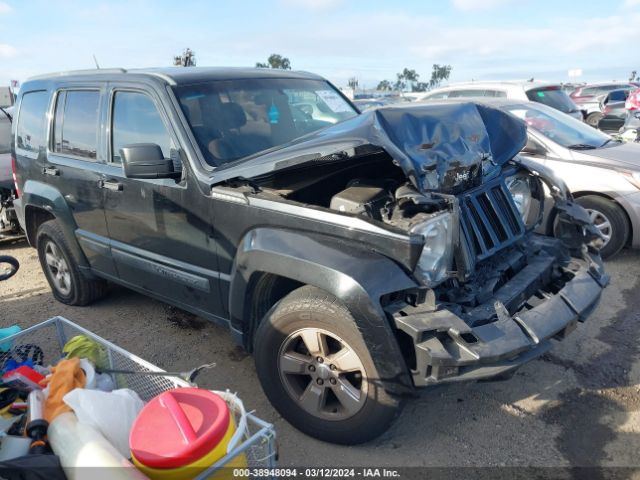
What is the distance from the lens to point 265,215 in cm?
279

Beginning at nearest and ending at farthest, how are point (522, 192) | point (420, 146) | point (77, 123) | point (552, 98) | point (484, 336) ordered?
point (484, 336) < point (420, 146) < point (522, 192) < point (77, 123) < point (552, 98)

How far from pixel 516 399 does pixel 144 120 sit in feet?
10.2

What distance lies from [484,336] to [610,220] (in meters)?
3.79

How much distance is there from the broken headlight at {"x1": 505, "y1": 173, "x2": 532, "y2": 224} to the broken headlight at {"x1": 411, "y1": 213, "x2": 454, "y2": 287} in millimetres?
1482

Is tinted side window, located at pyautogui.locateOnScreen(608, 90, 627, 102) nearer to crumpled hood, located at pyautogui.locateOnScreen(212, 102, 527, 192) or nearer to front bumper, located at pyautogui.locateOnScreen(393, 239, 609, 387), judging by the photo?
crumpled hood, located at pyautogui.locateOnScreen(212, 102, 527, 192)

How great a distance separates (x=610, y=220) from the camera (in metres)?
5.25

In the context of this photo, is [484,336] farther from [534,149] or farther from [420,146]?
[534,149]

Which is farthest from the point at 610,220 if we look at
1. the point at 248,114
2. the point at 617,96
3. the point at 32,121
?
the point at 617,96

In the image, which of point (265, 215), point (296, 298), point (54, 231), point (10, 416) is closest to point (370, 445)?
point (296, 298)

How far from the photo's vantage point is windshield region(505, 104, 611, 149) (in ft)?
19.5

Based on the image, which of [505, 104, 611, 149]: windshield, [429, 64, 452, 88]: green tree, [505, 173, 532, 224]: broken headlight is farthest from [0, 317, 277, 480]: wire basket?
[429, 64, 452, 88]: green tree

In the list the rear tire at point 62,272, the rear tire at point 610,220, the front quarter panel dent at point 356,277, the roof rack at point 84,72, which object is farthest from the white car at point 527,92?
the front quarter panel dent at point 356,277

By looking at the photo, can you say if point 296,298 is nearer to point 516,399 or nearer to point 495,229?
point 495,229

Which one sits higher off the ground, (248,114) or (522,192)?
(248,114)
